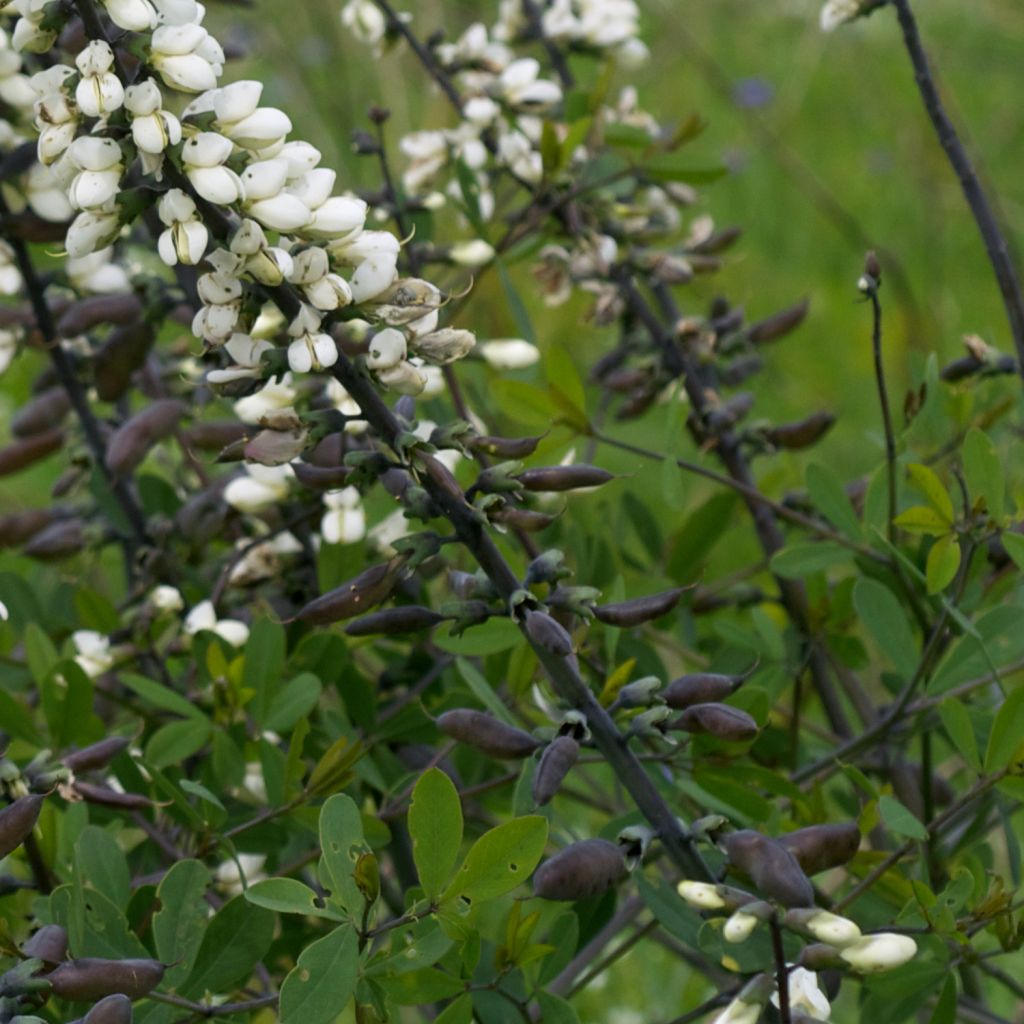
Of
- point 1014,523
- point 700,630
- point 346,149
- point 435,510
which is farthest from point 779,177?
point 435,510

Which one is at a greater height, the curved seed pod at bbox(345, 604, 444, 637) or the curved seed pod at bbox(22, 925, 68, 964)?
the curved seed pod at bbox(345, 604, 444, 637)

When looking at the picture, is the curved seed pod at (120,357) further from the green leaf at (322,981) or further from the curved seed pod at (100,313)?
the green leaf at (322,981)

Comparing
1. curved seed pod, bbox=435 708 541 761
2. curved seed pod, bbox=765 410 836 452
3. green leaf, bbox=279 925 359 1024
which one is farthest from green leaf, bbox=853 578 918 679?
green leaf, bbox=279 925 359 1024

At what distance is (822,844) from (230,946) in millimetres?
298

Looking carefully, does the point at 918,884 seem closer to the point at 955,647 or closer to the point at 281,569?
the point at 955,647

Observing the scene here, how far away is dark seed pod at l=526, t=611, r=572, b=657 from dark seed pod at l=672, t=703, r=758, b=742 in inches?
3.1

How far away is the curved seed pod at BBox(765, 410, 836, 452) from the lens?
41.8 inches

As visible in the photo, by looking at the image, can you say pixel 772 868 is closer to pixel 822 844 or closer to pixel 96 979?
Answer: pixel 822 844

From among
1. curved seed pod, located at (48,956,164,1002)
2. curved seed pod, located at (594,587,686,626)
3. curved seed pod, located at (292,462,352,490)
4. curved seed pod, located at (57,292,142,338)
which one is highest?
curved seed pod, located at (57,292,142,338)

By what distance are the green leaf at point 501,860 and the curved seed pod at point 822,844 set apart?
113 mm

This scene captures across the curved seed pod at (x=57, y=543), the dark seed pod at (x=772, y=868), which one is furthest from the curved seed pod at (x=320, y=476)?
the curved seed pod at (x=57, y=543)

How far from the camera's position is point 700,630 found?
48.9 inches

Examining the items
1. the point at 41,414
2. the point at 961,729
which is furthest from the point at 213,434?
the point at 961,729

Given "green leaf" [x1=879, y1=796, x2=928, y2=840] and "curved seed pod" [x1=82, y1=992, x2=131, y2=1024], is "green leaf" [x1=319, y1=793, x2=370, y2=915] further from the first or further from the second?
"green leaf" [x1=879, y1=796, x2=928, y2=840]
